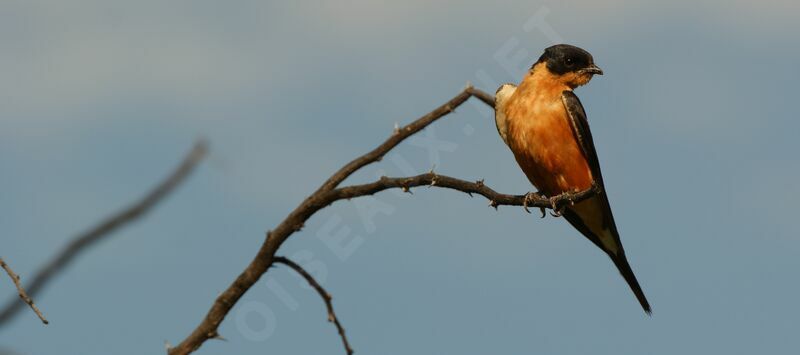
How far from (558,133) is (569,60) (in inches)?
42.4

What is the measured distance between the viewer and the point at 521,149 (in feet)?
27.5

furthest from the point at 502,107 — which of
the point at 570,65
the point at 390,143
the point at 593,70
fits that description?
the point at 390,143

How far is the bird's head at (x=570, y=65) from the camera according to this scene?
30.2 feet

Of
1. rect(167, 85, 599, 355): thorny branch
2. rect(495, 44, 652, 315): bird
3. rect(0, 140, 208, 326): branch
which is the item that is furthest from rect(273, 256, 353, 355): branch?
rect(495, 44, 652, 315): bird

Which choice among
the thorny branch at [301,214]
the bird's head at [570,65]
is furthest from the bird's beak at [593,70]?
the thorny branch at [301,214]

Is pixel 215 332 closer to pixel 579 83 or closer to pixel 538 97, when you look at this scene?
pixel 538 97

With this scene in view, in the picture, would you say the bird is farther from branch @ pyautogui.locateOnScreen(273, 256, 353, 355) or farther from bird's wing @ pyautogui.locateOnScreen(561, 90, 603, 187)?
branch @ pyautogui.locateOnScreen(273, 256, 353, 355)

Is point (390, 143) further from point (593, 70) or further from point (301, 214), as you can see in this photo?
point (593, 70)

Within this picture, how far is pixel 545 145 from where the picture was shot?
8391 mm

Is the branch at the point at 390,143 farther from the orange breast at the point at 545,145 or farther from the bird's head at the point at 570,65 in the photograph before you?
the bird's head at the point at 570,65

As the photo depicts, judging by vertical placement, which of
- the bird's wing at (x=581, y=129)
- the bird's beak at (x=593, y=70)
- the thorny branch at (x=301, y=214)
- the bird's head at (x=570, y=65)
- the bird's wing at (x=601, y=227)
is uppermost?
the thorny branch at (x=301, y=214)

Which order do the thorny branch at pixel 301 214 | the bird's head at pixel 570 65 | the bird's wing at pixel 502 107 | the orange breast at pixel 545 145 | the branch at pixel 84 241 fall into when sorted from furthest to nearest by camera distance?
the bird's head at pixel 570 65, the bird's wing at pixel 502 107, the orange breast at pixel 545 145, the thorny branch at pixel 301 214, the branch at pixel 84 241

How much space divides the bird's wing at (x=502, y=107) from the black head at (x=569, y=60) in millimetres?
466

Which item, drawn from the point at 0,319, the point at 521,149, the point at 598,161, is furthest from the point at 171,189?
the point at 598,161
